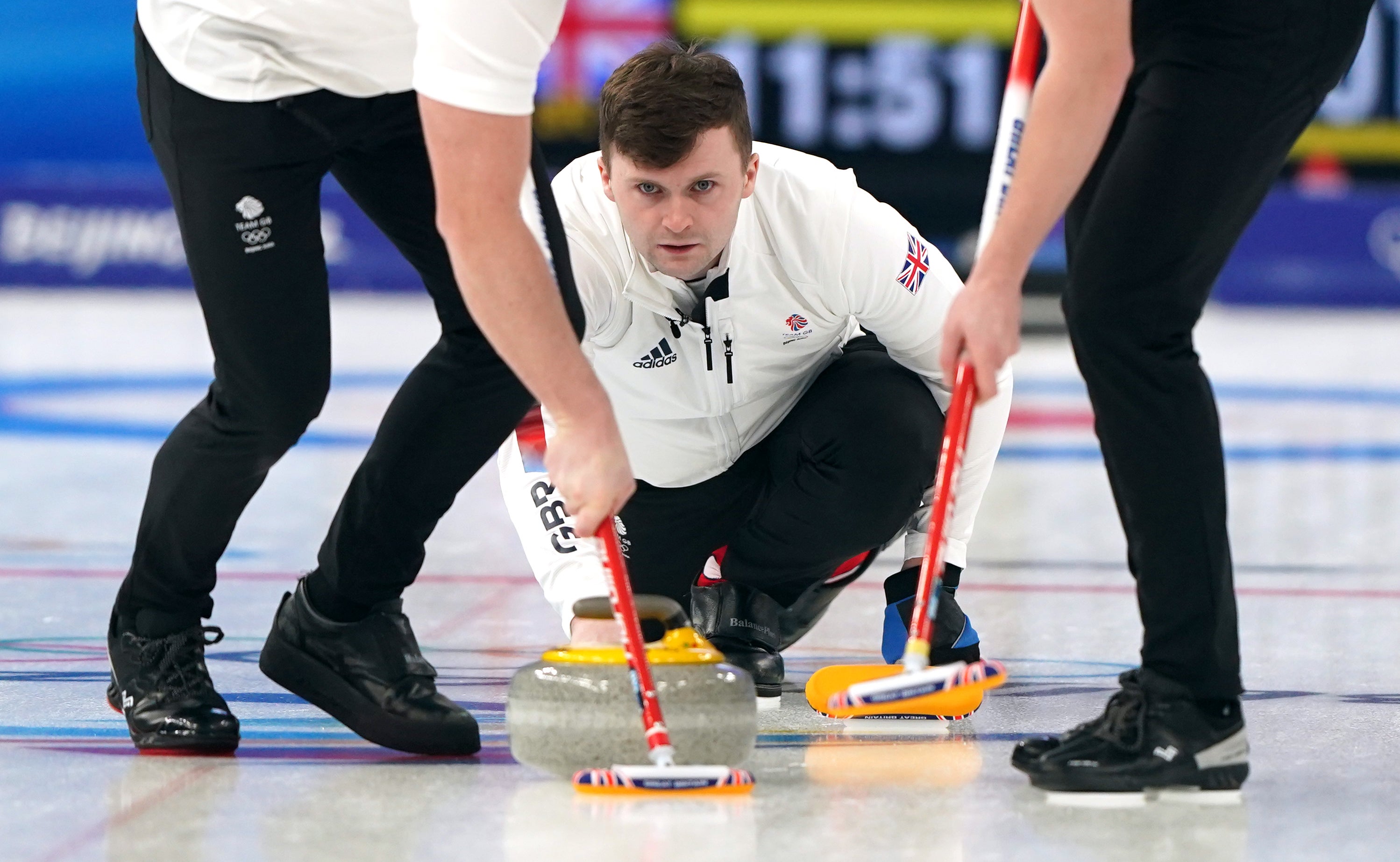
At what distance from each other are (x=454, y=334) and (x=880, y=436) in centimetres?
78

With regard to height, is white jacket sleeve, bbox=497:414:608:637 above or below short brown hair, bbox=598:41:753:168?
below

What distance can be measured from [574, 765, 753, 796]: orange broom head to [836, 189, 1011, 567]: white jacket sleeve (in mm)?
822

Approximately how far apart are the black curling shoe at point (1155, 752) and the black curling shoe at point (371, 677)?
747 millimetres

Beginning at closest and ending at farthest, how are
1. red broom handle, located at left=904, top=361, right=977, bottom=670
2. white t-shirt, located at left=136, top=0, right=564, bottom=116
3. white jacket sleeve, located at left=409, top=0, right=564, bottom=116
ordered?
white jacket sleeve, located at left=409, top=0, right=564, bottom=116 < red broom handle, located at left=904, top=361, right=977, bottom=670 < white t-shirt, located at left=136, top=0, right=564, bottom=116

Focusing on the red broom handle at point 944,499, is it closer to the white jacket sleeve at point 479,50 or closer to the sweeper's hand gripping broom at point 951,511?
the sweeper's hand gripping broom at point 951,511

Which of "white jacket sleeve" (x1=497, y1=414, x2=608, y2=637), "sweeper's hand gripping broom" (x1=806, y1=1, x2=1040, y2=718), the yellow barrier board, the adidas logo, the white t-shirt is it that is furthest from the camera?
the yellow barrier board

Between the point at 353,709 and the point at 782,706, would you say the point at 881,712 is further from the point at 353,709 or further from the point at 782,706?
the point at 353,709

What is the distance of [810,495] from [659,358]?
329 millimetres

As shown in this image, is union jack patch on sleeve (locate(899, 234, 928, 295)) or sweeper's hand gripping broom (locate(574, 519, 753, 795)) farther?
union jack patch on sleeve (locate(899, 234, 928, 295))

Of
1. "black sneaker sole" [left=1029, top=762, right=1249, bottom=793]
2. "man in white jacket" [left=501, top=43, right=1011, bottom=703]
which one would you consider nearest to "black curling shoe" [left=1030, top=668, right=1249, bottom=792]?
"black sneaker sole" [left=1029, top=762, right=1249, bottom=793]

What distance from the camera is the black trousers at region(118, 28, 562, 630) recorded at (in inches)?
87.0

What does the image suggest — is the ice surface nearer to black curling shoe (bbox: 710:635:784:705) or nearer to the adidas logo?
black curling shoe (bbox: 710:635:784:705)

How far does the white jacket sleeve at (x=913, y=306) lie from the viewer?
8.91ft

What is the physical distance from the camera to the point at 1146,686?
6.85 feet
